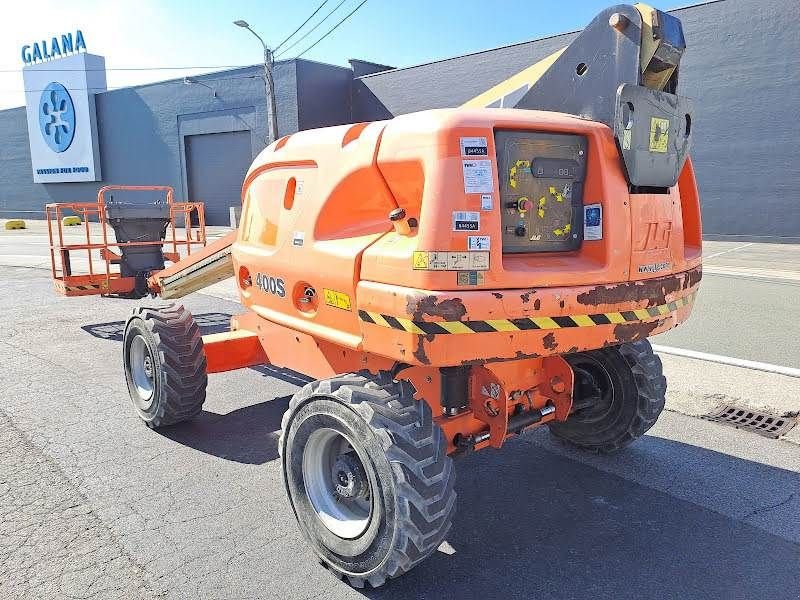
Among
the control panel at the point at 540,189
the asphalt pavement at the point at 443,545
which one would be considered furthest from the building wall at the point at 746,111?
the control panel at the point at 540,189

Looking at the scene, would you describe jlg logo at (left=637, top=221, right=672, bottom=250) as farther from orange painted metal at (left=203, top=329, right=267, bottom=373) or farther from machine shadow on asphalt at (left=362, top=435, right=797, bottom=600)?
orange painted metal at (left=203, top=329, right=267, bottom=373)

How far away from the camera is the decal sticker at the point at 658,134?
3.01 meters

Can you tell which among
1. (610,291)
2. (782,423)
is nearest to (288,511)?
(610,291)

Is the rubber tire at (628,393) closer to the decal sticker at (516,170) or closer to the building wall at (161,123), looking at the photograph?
the decal sticker at (516,170)

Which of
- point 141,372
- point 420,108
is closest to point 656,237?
point 141,372

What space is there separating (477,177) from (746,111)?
21.3m

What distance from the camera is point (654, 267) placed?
305 centimetres

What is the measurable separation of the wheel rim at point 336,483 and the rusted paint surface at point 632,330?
1348 millimetres

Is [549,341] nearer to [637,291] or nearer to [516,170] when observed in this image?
[637,291]

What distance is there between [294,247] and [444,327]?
124cm

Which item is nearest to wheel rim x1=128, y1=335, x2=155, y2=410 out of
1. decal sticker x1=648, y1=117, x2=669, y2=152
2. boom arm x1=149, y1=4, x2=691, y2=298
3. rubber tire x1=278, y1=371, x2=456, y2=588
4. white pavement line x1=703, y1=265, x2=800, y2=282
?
rubber tire x1=278, y1=371, x2=456, y2=588

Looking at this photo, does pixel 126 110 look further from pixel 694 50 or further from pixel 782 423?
pixel 782 423

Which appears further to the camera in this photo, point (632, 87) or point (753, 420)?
point (753, 420)

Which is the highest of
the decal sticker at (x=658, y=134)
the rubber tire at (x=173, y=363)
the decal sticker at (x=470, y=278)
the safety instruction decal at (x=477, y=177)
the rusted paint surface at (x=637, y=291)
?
the decal sticker at (x=658, y=134)
